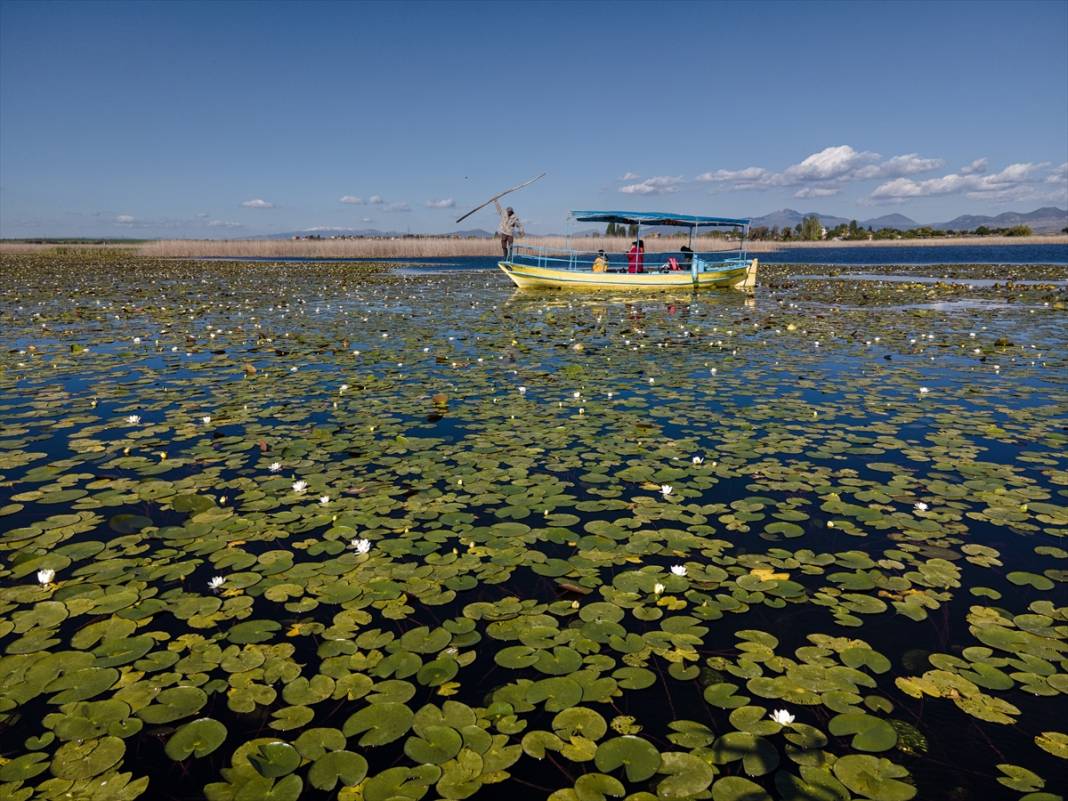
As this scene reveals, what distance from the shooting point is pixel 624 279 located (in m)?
24.7

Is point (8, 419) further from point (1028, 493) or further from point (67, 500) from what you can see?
point (1028, 493)

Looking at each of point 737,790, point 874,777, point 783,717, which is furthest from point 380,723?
point 874,777

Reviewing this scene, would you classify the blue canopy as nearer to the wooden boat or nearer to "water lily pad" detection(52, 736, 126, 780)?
the wooden boat

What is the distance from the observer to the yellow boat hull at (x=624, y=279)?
24.6 meters

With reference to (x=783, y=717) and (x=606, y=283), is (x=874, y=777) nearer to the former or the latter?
(x=783, y=717)

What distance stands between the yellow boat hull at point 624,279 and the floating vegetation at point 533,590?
656 inches

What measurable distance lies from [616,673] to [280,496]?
328cm

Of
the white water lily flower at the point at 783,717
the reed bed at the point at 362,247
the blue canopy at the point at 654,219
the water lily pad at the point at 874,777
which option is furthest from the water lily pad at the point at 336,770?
the reed bed at the point at 362,247

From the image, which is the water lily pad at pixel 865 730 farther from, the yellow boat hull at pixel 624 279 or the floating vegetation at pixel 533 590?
the yellow boat hull at pixel 624 279

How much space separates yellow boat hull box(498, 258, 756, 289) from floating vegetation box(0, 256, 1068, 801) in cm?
1667

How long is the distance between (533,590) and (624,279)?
73.0 feet

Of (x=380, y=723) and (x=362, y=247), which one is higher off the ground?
(x=362, y=247)

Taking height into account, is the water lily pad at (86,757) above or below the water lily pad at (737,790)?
above

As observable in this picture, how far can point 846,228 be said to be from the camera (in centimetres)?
15200
